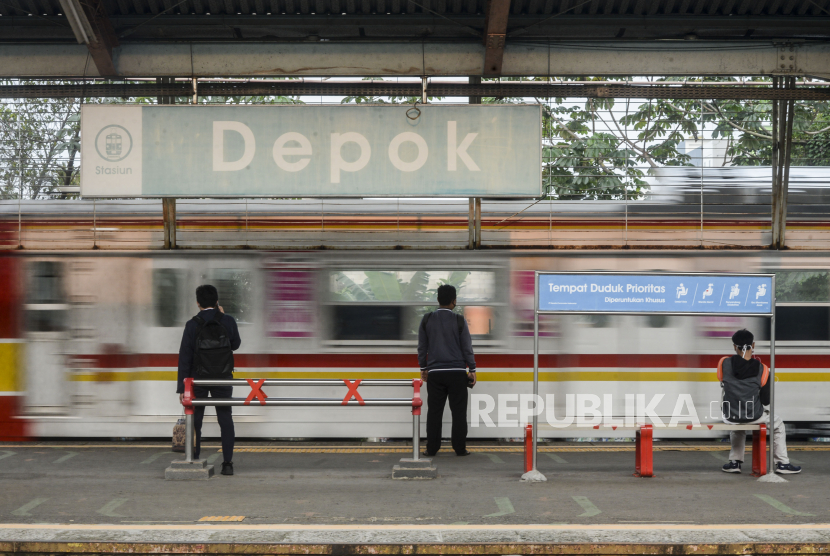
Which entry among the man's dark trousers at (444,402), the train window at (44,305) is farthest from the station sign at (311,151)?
the man's dark trousers at (444,402)

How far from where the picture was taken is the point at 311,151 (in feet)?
24.0

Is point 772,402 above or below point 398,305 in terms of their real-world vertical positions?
below

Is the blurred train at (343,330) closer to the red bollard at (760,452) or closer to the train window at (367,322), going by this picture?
the train window at (367,322)

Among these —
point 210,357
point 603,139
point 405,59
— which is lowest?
point 210,357

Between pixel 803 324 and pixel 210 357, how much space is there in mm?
6188

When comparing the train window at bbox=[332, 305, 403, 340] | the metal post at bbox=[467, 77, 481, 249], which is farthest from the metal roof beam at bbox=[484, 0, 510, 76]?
the train window at bbox=[332, 305, 403, 340]

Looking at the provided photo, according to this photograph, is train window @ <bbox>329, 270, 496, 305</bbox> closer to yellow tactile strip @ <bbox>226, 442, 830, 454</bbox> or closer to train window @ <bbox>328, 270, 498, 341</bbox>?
train window @ <bbox>328, 270, 498, 341</bbox>

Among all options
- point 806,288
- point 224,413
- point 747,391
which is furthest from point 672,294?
point 224,413

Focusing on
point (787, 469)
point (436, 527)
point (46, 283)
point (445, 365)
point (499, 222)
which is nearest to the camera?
point (436, 527)

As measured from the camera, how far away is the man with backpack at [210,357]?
684 cm

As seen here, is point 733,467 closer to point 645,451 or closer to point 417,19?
point 645,451

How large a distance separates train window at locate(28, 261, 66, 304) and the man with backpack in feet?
7.70

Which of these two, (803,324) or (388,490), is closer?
(388,490)

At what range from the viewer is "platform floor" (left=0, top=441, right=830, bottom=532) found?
5301 millimetres
